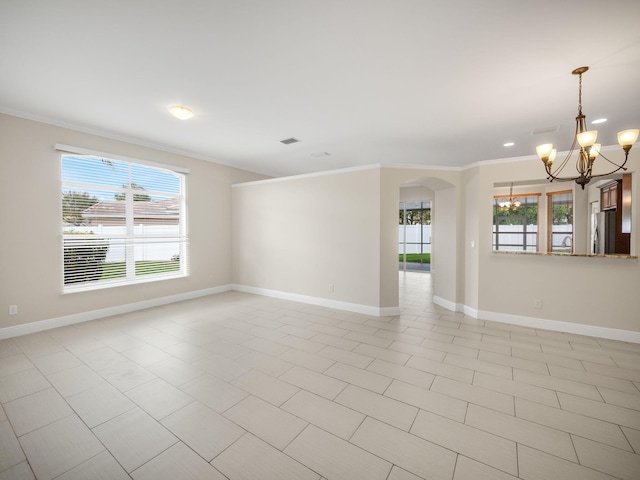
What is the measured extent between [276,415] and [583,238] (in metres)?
8.80

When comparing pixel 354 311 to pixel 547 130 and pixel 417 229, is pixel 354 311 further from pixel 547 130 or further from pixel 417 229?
pixel 417 229

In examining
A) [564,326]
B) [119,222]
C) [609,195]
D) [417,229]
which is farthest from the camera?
[417,229]

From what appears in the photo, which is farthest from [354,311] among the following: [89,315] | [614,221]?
[614,221]

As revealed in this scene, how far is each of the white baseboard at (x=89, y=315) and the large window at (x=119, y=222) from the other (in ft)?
1.29

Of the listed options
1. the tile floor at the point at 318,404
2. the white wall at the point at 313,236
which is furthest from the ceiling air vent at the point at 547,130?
the tile floor at the point at 318,404

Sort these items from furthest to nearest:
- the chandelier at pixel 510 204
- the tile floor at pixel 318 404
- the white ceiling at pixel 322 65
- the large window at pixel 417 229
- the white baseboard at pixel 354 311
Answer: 1. the large window at pixel 417 229
2. the chandelier at pixel 510 204
3. the white baseboard at pixel 354 311
4. the white ceiling at pixel 322 65
5. the tile floor at pixel 318 404

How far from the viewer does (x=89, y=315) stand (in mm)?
4117

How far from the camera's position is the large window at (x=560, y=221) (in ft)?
25.2

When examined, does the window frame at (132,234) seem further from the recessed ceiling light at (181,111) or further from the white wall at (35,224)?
the recessed ceiling light at (181,111)

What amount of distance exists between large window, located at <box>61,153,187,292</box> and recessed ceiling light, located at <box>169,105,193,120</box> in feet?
5.90

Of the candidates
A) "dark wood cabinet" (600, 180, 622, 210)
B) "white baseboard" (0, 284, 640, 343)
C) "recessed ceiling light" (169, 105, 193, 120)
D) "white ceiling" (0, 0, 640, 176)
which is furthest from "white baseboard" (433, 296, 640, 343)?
"recessed ceiling light" (169, 105, 193, 120)

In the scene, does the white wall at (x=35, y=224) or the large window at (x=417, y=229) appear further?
the large window at (x=417, y=229)

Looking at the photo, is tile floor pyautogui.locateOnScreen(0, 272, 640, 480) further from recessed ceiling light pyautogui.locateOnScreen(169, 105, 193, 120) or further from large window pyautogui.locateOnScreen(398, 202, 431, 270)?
large window pyautogui.locateOnScreen(398, 202, 431, 270)

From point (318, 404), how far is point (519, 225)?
32.1ft
